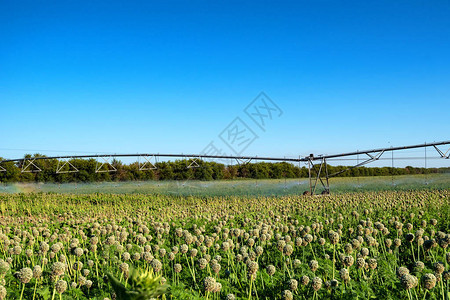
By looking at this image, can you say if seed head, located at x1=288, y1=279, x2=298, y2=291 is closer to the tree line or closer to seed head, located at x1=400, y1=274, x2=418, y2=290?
seed head, located at x1=400, y1=274, x2=418, y2=290

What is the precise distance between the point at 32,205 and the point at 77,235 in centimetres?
1064

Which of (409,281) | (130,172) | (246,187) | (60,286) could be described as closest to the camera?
(409,281)

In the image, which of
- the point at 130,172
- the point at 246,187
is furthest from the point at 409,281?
the point at 130,172

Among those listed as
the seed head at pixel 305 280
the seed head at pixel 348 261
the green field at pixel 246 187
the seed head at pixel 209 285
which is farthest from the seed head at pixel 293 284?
the green field at pixel 246 187

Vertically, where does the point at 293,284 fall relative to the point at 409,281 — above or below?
below

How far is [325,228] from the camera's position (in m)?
9.27

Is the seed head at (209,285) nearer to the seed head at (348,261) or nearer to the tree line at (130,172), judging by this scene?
the seed head at (348,261)

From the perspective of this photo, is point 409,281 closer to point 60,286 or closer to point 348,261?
point 348,261

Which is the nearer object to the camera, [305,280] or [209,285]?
[209,285]

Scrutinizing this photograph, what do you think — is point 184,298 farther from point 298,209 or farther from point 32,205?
point 32,205

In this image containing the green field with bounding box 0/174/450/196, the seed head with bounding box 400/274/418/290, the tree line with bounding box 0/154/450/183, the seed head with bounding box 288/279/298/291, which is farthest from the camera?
the tree line with bounding box 0/154/450/183

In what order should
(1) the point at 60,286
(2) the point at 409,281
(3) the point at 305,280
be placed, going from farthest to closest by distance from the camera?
(3) the point at 305,280, (1) the point at 60,286, (2) the point at 409,281

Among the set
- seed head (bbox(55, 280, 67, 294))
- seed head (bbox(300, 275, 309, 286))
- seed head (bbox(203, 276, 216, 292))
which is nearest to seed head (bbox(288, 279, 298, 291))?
seed head (bbox(300, 275, 309, 286))

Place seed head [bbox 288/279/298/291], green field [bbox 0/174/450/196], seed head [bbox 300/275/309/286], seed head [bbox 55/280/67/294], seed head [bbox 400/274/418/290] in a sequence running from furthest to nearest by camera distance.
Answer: green field [bbox 0/174/450/196] < seed head [bbox 300/275/309/286] < seed head [bbox 288/279/298/291] < seed head [bbox 55/280/67/294] < seed head [bbox 400/274/418/290]
